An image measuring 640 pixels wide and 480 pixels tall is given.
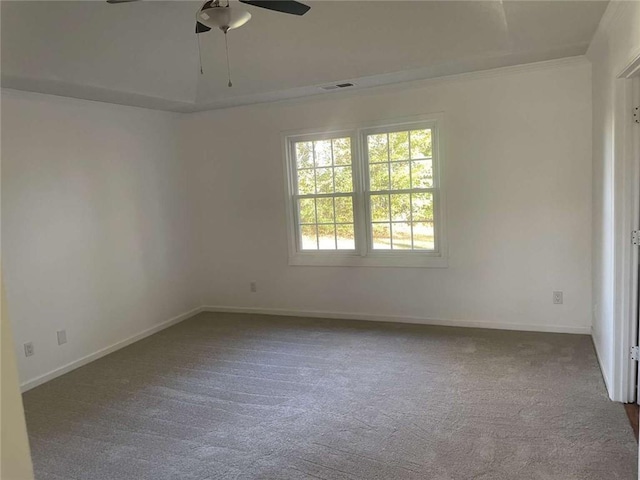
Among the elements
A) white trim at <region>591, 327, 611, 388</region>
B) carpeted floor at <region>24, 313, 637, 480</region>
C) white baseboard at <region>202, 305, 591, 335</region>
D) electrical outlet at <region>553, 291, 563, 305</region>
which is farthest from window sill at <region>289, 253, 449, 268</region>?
white trim at <region>591, 327, 611, 388</region>

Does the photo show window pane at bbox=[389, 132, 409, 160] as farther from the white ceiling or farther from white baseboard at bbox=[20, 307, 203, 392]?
Result: white baseboard at bbox=[20, 307, 203, 392]

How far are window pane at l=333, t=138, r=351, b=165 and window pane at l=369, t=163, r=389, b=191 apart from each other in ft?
0.92

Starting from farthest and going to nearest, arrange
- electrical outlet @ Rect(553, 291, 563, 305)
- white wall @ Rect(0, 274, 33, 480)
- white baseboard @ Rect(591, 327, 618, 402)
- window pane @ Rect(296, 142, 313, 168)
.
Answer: window pane @ Rect(296, 142, 313, 168)
electrical outlet @ Rect(553, 291, 563, 305)
white baseboard @ Rect(591, 327, 618, 402)
white wall @ Rect(0, 274, 33, 480)

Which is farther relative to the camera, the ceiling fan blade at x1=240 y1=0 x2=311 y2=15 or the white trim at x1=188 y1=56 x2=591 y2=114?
the white trim at x1=188 y1=56 x2=591 y2=114

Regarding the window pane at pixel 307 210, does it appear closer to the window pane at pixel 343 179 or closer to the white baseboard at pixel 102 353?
the window pane at pixel 343 179

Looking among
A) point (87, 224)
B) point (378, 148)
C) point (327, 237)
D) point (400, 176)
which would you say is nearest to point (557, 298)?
point (400, 176)

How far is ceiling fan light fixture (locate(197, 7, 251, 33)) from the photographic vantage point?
238cm

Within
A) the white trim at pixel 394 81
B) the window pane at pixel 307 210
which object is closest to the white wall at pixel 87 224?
the white trim at pixel 394 81

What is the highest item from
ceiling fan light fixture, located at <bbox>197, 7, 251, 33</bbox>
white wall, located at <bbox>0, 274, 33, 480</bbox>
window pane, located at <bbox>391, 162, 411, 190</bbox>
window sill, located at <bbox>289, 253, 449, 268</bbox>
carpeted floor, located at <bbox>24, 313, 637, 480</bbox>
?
ceiling fan light fixture, located at <bbox>197, 7, 251, 33</bbox>

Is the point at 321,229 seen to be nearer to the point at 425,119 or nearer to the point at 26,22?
the point at 425,119

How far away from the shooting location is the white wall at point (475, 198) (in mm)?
Result: 4156

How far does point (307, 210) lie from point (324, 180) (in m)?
0.40

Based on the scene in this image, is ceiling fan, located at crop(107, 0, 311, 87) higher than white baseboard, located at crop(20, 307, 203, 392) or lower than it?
higher

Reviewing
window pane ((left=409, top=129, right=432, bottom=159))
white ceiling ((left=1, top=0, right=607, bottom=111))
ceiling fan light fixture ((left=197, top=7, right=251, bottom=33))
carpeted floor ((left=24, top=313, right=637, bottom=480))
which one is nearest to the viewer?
ceiling fan light fixture ((left=197, top=7, right=251, bottom=33))
